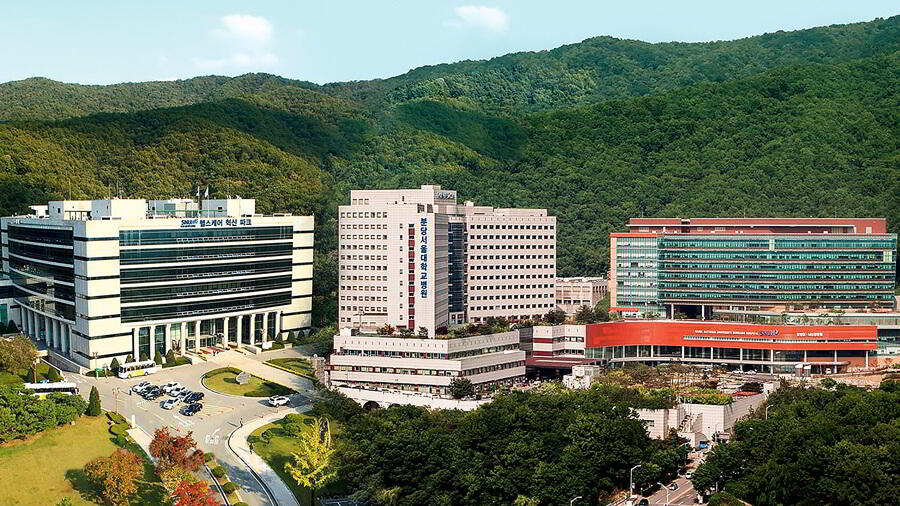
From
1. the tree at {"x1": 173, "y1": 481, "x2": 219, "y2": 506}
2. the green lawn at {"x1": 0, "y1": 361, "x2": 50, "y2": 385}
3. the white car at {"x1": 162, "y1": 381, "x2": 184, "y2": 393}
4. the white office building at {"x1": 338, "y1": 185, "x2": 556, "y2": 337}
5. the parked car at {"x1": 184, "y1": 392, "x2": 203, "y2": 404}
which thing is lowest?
the tree at {"x1": 173, "y1": 481, "x2": 219, "y2": 506}

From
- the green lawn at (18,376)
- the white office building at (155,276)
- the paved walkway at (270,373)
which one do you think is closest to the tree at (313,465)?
the paved walkway at (270,373)

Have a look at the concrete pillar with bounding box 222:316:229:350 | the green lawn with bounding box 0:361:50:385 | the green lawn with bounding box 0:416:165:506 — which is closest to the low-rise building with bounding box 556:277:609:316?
the concrete pillar with bounding box 222:316:229:350

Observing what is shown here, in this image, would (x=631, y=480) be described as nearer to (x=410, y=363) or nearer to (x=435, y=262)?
(x=410, y=363)

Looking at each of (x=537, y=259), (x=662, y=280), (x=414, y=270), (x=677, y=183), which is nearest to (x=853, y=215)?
(x=677, y=183)

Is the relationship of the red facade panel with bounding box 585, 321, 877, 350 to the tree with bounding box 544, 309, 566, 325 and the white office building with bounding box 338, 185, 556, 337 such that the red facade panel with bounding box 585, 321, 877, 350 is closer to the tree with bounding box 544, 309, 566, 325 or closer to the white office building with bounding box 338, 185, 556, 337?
the tree with bounding box 544, 309, 566, 325

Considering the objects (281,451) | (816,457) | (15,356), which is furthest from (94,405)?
(816,457)

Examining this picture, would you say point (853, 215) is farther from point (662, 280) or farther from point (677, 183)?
point (662, 280)
